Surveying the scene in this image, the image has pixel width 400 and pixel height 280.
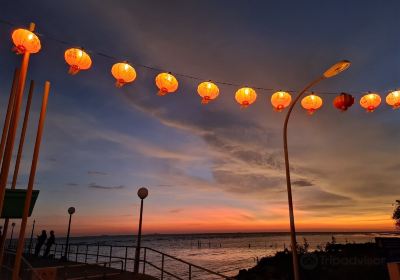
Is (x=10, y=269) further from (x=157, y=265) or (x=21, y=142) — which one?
(x=157, y=265)

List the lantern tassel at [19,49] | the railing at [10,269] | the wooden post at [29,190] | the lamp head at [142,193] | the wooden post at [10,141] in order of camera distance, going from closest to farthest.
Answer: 1. the wooden post at [10,141]
2. the wooden post at [29,190]
3. the lantern tassel at [19,49]
4. the railing at [10,269]
5. the lamp head at [142,193]

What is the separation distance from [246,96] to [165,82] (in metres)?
2.97

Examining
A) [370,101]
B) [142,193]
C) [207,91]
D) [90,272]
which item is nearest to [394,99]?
[370,101]

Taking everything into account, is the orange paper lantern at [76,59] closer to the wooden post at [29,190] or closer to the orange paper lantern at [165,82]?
the wooden post at [29,190]

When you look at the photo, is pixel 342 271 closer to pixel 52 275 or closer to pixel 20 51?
pixel 52 275

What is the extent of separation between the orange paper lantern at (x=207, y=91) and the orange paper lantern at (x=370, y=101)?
5616 mm

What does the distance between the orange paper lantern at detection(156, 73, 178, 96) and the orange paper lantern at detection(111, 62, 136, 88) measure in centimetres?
89

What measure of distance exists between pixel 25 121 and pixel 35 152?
79.1 inches

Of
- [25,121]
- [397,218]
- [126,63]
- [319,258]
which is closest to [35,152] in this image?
[25,121]

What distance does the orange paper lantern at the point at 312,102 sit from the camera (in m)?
10.9

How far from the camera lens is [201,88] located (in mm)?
10016

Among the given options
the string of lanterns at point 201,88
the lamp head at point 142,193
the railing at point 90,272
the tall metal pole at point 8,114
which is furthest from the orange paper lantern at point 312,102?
the railing at point 90,272

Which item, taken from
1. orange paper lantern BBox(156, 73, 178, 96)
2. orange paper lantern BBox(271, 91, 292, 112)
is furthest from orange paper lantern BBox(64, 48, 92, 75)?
orange paper lantern BBox(271, 91, 292, 112)

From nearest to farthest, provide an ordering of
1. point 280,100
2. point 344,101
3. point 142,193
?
point 344,101
point 280,100
point 142,193
